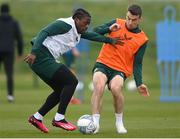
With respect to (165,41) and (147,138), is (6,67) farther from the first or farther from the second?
(147,138)

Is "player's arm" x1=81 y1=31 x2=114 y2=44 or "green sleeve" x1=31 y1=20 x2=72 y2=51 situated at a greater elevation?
"green sleeve" x1=31 y1=20 x2=72 y2=51

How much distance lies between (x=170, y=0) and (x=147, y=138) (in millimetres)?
32530

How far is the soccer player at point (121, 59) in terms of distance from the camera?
48.4 ft

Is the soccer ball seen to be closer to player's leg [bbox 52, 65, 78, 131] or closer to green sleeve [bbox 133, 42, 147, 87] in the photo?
player's leg [bbox 52, 65, 78, 131]

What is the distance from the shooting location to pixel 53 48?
14703 mm

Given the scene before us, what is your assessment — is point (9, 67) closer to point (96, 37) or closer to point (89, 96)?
point (89, 96)

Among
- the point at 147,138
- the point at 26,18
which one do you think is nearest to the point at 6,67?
the point at 147,138

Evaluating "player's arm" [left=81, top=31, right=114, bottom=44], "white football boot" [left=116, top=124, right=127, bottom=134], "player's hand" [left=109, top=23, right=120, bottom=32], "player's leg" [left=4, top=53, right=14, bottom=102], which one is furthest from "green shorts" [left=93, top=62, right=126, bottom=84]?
"player's leg" [left=4, top=53, right=14, bottom=102]

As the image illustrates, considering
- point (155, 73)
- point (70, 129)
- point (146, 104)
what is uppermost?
point (70, 129)

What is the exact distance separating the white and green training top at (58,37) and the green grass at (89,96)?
56.9 inches

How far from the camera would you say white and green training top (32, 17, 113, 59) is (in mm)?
14516

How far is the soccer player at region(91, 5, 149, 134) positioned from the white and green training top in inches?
12.9

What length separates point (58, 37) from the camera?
1467 centimetres

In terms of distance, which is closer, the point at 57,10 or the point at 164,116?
the point at 164,116
